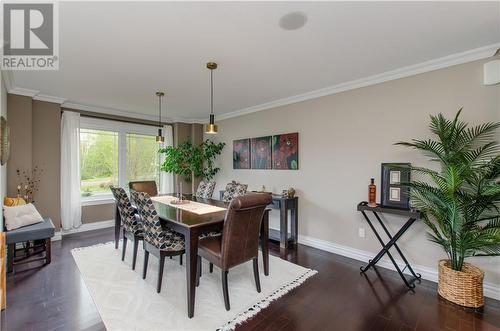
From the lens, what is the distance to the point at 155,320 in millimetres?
1982

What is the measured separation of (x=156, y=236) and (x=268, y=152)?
268cm

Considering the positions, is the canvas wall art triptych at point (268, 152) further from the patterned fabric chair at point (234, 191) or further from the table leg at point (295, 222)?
the patterned fabric chair at point (234, 191)

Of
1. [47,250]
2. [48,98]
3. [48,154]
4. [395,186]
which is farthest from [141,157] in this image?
[395,186]

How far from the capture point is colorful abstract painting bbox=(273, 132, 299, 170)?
4.07 meters

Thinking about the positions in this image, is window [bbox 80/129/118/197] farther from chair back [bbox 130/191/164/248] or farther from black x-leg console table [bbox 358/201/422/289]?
black x-leg console table [bbox 358/201/422/289]

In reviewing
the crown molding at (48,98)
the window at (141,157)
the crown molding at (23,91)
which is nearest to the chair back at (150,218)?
the crown molding at (23,91)

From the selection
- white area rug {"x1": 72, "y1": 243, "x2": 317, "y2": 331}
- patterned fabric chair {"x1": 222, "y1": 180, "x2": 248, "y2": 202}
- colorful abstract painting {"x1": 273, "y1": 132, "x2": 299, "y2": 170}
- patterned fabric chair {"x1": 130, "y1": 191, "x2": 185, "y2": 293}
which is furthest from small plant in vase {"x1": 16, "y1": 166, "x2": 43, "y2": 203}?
colorful abstract painting {"x1": 273, "y1": 132, "x2": 299, "y2": 170}

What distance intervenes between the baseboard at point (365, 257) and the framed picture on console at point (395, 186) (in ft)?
2.58

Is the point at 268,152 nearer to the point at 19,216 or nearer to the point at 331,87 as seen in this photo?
the point at 331,87

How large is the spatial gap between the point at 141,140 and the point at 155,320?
433 centimetres

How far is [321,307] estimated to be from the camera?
222 centimetres

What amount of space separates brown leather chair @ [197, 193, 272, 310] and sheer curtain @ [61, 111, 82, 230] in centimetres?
331

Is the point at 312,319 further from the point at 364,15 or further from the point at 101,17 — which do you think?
the point at 101,17

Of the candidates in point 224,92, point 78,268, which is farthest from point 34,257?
point 224,92
